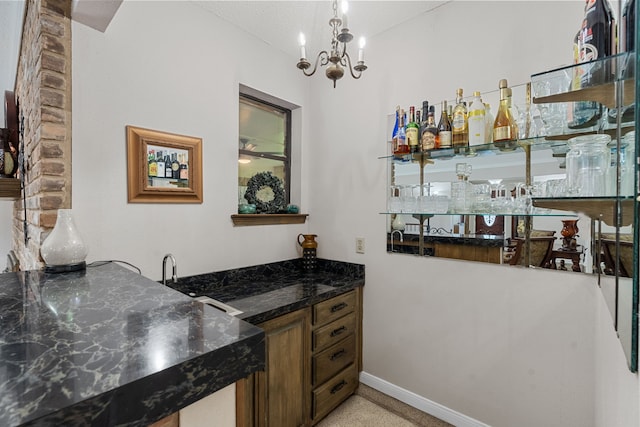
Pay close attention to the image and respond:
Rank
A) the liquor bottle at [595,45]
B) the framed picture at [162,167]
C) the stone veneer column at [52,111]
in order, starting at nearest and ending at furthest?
the liquor bottle at [595,45] < the stone veneer column at [52,111] < the framed picture at [162,167]

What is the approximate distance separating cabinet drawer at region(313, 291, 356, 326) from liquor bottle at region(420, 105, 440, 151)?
1.16m

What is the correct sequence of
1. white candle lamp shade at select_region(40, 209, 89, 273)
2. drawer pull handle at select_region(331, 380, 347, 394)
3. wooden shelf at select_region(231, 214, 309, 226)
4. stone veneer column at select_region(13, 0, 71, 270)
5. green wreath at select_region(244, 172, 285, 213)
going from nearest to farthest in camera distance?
white candle lamp shade at select_region(40, 209, 89, 273), stone veneer column at select_region(13, 0, 71, 270), drawer pull handle at select_region(331, 380, 347, 394), wooden shelf at select_region(231, 214, 309, 226), green wreath at select_region(244, 172, 285, 213)

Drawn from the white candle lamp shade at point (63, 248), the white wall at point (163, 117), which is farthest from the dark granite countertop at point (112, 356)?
the white wall at point (163, 117)

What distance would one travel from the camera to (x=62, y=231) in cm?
128

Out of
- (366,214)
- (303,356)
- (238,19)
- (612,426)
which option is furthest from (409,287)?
(238,19)

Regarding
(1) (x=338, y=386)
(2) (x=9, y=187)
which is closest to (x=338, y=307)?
(1) (x=338, y=386)

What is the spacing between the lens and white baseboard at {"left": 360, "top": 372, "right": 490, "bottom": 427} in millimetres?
1842

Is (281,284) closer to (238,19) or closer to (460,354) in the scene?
(460,354)

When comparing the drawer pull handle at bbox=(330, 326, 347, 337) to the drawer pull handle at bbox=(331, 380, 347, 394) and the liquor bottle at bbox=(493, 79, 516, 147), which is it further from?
the liquor bottle at bbox=(493, 79, 516, 147)

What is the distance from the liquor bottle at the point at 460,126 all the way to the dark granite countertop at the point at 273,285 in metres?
1.12

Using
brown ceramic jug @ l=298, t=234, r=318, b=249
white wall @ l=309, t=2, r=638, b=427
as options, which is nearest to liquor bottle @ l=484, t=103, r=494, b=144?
white wall @ l=309, t=2, r=638, b=427

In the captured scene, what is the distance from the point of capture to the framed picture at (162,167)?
65.6 inches

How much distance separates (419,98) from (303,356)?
184cm

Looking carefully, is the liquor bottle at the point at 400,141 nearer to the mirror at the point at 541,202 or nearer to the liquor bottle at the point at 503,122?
the mirror at the point at 541,202
